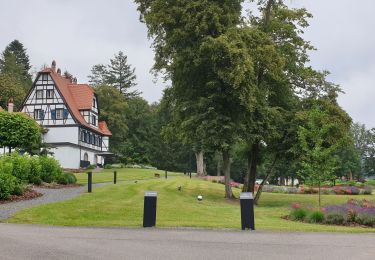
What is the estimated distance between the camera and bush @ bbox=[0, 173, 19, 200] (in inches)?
775

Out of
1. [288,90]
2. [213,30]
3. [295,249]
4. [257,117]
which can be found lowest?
[295,249]

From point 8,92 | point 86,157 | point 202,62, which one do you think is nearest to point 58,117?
point 86,157

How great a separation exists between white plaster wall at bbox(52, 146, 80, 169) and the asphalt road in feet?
157

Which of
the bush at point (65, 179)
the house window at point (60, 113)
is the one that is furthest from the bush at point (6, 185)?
the house window at point (60, 113)

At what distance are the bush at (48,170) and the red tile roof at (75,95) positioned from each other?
31.6 m

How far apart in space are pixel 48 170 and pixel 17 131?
1132cm

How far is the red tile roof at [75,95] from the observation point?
60625 mm

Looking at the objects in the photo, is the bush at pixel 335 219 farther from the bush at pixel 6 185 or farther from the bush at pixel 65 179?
the bush at pixel 65 179

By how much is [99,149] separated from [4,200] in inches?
2006


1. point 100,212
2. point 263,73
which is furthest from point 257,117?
point 100,212

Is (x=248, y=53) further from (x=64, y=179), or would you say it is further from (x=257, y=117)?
(x=64, y=179)

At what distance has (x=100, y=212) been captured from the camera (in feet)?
55.0

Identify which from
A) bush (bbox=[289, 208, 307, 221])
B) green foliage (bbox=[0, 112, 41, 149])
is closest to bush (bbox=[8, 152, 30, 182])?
bush (bbox=[289, 208, 307, 221])

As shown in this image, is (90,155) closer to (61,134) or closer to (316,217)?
(61,134)
